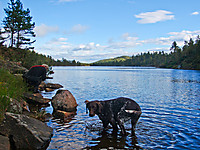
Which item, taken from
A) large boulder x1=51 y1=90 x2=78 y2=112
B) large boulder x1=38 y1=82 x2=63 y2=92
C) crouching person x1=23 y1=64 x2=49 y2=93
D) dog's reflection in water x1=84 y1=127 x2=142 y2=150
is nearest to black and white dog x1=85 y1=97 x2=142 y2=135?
→ dog's reflection in water x1=84 y1=127 x2=142 y2=150

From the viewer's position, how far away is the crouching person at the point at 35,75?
61.5 ft

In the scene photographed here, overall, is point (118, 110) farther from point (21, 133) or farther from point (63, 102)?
point (63, 102)

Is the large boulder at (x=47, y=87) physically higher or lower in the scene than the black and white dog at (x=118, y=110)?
lower

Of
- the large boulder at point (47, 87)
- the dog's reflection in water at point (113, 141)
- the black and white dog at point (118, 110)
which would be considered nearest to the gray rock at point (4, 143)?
the dog's reflection in water at point (113, 141)

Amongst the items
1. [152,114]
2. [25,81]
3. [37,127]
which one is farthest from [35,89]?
[152,114]

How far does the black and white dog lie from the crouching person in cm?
1059

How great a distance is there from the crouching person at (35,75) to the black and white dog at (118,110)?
34.7 feet

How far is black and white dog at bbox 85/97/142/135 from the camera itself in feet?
31.1

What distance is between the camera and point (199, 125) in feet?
40.6

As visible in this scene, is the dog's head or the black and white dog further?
the dog's head

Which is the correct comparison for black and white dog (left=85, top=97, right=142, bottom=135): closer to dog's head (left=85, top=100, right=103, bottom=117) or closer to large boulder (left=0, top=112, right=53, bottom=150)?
dog's head (left=85, top=100, right=103, bottom=117)

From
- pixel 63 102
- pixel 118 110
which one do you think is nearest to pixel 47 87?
pixel 63 102

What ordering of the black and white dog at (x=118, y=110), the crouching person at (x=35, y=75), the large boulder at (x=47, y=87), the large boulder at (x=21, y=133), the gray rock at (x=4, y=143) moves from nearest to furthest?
1. the gray rock at (x=4, y=143)
2. the large boulder at (x=21, y=133)
3. the black and white dog at (x=118, y=110)
4. the crouching person at (x=35, y=75)
5. the large boulder at (x=47, y=87)

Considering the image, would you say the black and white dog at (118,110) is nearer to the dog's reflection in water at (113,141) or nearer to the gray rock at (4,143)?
the dog's reflection in water at (113,141)
